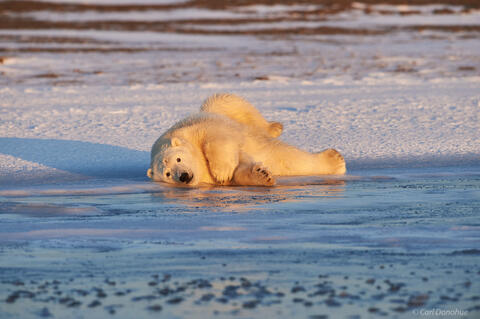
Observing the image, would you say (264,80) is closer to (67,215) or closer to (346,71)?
(346,71)

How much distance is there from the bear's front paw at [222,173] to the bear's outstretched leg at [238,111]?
94cm

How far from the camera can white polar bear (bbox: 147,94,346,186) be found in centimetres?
659

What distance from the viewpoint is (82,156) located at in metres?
7.79

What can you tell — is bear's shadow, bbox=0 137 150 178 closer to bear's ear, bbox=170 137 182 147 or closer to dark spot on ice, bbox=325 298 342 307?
bear's ear, bbox=170 137 182 147

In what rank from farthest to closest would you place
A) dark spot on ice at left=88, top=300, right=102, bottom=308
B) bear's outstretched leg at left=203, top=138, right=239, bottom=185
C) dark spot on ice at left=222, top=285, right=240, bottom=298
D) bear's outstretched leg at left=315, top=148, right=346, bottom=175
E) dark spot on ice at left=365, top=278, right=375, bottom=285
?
bear's outstretched leg at left=315, top=148, right=346, bottom=175 → bear's outstretched leg at left=203, top=138, right=239, bottom=185 → dark spot on ice at left=365, top=278, right=375, bottom=285 → dark spot on ice at left=222, top=285, right=240, bottom=298 → dark spot on ice at left=88, top=300, right=102, bottom=308

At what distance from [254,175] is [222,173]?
12.9 inches

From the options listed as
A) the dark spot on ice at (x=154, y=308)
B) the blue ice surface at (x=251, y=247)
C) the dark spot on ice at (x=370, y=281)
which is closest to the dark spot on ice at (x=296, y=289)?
the blue ice surface at (x=251, y=247)

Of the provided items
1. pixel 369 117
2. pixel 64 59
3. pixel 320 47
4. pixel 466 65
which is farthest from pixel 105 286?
pixel 320 47

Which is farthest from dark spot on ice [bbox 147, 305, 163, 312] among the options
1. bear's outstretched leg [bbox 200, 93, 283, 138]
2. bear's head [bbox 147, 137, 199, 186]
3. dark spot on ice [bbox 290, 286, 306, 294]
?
bear's outstretched leg [bbox 200, 93, 283, 138]

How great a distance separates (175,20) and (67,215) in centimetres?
2560

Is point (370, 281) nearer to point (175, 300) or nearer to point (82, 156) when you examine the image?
point (175, 300)

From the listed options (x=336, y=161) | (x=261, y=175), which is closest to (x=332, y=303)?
(x=261, y=175)

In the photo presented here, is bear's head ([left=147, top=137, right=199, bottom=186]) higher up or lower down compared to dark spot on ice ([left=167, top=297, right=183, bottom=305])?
higher up

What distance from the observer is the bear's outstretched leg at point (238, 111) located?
25.0 feet
